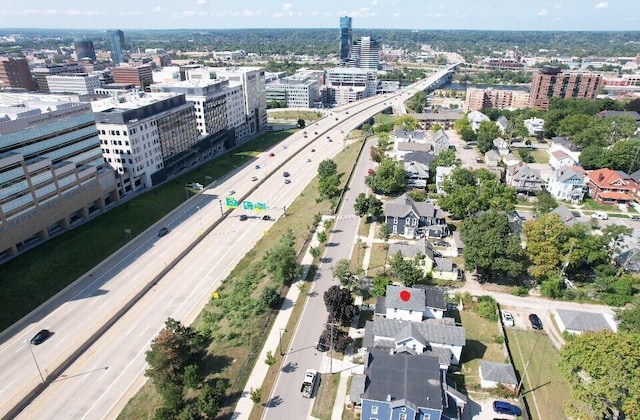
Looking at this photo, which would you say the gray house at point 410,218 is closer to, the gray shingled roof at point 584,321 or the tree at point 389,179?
the tree at point 389,179

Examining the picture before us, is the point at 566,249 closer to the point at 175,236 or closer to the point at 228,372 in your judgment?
the point at 228,372

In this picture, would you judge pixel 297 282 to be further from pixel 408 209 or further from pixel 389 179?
pixel 389 179

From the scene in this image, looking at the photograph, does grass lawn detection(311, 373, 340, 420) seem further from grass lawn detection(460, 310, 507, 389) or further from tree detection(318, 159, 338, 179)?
tree detection(318, 159, 338, 179)

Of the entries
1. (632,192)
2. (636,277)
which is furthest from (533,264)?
(632,192)

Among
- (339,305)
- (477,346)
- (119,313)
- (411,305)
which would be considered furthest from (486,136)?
(119,313)

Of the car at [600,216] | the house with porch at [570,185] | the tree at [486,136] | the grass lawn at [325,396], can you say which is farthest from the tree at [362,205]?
the tree at [486,136]
